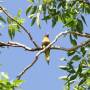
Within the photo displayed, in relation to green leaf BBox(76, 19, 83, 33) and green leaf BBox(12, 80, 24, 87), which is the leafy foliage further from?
green leaf BBox(76, 19, 83, 33)

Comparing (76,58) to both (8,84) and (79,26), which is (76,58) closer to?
(79,26)

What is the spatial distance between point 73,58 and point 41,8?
675mm

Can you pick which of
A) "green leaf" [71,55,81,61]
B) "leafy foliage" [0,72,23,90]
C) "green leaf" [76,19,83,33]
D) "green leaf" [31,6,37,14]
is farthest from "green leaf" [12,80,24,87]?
"green leaf" [31,6,37,14]

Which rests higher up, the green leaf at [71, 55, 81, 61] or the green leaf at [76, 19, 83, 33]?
the green leaf at [76, 19, 83, 33]

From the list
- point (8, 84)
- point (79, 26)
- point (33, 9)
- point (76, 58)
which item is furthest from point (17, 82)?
point (33, 9)

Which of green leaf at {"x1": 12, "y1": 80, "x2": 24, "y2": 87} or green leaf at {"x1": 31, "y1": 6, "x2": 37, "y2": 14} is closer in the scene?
green leaf at {"x1": 12, "y1": 80, "x2": 24, "y2": 87}

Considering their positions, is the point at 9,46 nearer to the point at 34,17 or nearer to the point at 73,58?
the point at 73,58

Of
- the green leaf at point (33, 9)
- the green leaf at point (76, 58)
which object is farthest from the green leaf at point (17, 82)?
the green leaf at point (33, 9)

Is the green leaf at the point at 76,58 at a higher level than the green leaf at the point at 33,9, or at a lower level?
lower

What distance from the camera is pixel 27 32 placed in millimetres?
3215

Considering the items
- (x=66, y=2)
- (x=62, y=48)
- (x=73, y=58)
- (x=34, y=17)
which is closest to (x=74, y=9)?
(x=66, y=2)

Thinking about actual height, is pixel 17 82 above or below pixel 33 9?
below

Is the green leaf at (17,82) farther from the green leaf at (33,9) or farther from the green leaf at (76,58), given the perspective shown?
the green leaf at (33,9)

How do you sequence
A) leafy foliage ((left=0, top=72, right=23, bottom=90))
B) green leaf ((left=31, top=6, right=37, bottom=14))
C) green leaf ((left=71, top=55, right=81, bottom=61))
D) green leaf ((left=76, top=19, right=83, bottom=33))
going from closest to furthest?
leafy foliage ((left=0, top=72, right=23, bottom=90))
green leaf ((left=71, top=55, right=81, bottom=61))
green leaf ((left=76, top=19, right=83, bottom=33))
green leaf ((left=31, top=6, right=37, bottom=14))
